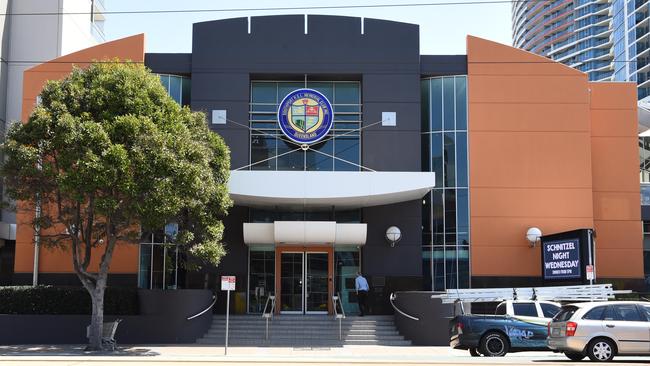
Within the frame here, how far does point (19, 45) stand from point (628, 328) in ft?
97.1

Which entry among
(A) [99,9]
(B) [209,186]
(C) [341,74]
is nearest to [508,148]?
(C) [341,74]

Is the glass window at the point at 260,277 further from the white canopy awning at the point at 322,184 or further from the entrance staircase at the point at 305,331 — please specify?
the white canopy awning at the point at 322,184

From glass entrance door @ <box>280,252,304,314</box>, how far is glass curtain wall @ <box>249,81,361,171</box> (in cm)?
356

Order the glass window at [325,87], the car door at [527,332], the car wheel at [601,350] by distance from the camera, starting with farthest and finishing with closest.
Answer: the glass window at [325,87] < the car door at [527,332] < the car wheel at [601,350]

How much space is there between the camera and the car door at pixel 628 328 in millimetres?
17047

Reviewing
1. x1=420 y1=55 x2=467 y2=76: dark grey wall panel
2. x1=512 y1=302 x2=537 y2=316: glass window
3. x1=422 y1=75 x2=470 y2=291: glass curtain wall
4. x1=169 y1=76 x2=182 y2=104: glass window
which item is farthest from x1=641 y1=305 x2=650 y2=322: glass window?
x1=169 y1=76 x2=182 y2=104: glass window

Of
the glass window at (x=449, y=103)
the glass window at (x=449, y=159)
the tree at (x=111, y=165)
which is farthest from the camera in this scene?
the glass window at (x=449, y=103)

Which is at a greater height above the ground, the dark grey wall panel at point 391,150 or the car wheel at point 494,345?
the dark grey wall panel at point 391,150

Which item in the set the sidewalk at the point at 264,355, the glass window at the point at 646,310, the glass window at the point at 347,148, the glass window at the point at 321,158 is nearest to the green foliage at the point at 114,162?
the sidewalk at the point at 264,355

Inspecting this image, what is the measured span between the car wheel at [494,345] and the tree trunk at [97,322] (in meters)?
11.1

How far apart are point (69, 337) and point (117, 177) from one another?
23.0 ft

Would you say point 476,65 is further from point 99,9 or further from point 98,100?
point 99,9

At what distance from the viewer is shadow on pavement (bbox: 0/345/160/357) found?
826 inches

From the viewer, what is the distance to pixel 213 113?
29.1 meters
